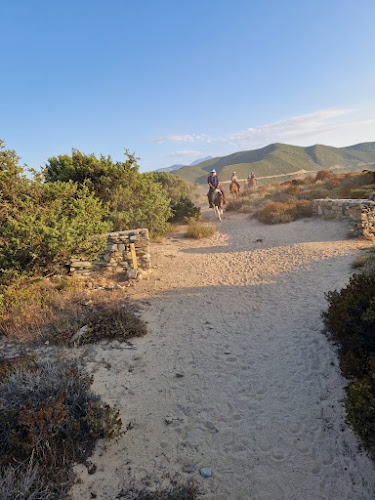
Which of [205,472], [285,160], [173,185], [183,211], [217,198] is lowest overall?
Result: [205,472]

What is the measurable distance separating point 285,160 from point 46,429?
75.4 metres

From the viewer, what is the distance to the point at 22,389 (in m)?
3.37

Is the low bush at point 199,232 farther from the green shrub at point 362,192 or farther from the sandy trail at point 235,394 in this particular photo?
the green shrub at point 362,192

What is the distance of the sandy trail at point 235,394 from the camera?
118 inches

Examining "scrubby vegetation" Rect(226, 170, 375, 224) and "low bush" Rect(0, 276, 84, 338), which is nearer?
"low bush" Rect(0, 276, 84, 338)

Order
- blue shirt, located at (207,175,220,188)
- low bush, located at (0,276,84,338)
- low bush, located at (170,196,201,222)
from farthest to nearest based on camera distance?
low bush, located at (170,196,201,222) < blue shirt, located at (207,175,220,188) < low bush, located at (0,276,84,338)

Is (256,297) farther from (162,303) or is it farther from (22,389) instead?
(22,389)

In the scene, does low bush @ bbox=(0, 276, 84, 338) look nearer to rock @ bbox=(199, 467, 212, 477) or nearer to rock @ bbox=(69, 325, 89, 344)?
rock @ bbox=(69, 325, 89, 344)

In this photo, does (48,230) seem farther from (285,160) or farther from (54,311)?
(285,160)

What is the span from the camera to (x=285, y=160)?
69375 millimetres

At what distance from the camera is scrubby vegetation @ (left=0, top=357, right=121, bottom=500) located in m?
2.63

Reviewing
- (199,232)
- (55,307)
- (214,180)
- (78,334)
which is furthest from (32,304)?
(214,180)

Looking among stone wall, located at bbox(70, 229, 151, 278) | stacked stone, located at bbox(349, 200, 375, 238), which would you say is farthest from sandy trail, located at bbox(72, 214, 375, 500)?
stacked stone, located at bbox(349, 200, 375, 238)

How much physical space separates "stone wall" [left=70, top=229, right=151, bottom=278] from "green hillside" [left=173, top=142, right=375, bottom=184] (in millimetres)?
55054
